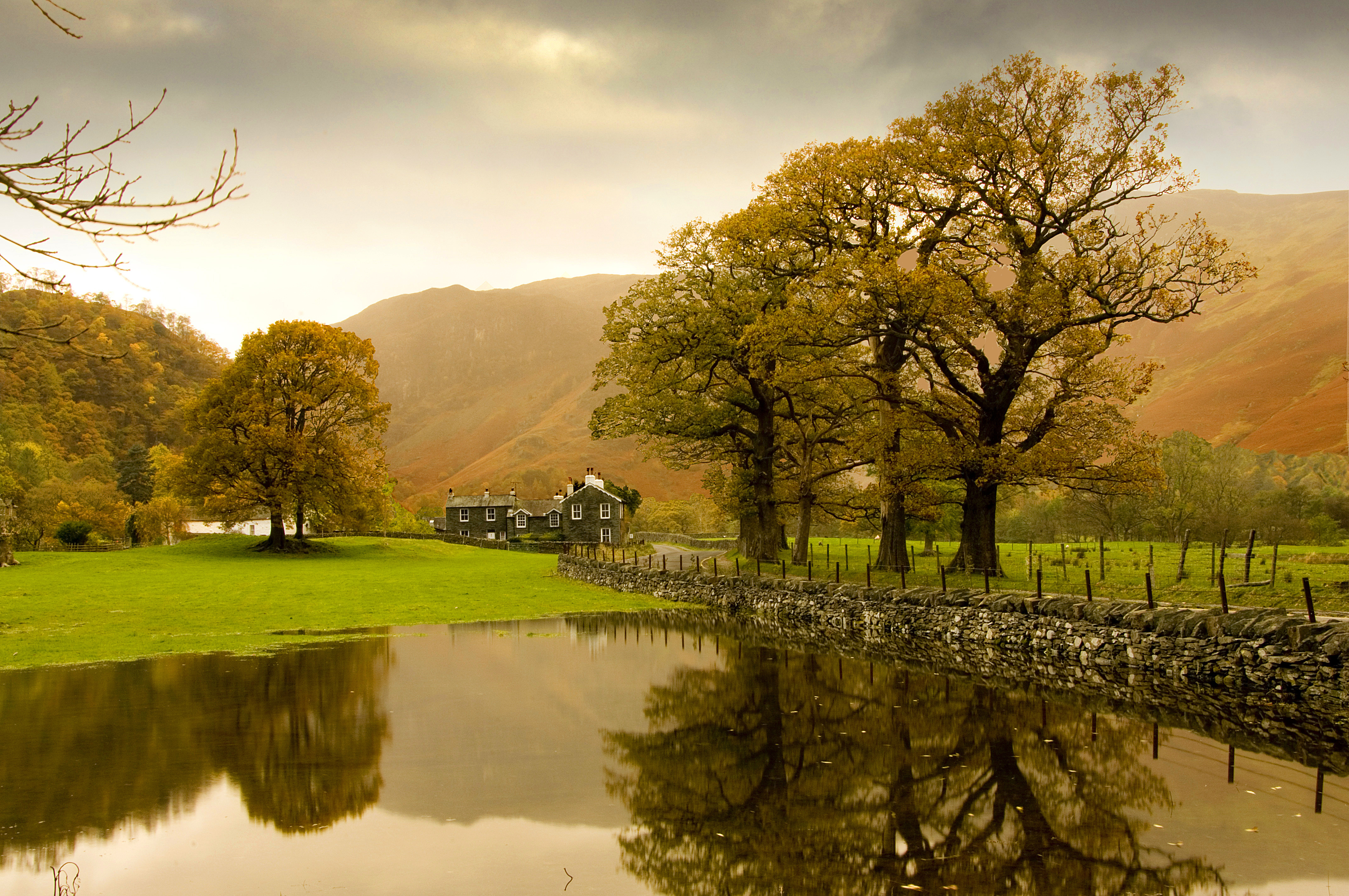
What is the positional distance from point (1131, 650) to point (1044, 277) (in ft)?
45.1

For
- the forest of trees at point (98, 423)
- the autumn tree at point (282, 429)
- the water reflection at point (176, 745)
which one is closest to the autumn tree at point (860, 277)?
the water reflection at point (176, 745)

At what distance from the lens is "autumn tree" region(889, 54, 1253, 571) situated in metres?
27.2

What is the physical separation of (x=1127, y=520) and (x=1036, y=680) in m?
55.0

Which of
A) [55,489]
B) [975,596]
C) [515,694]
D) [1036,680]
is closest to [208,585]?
[515,694]

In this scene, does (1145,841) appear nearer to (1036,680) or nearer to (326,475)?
(1036,680)

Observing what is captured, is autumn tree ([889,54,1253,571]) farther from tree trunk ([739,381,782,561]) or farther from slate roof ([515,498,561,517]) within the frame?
slate roof ([515,498,561,517])

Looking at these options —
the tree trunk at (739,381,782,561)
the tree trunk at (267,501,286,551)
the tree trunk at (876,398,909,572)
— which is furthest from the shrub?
the tree trunk at (876,398,909,572)

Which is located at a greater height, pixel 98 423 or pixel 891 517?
pixel 98 423

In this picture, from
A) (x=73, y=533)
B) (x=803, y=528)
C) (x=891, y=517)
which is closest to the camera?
(x=891, y=517)

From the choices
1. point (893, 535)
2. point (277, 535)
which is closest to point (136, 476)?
point (277, 535)

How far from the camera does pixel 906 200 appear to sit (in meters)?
32.0

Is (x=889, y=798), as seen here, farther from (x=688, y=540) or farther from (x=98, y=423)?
(x=98, y=423)

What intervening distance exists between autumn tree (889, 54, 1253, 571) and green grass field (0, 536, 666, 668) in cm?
1551

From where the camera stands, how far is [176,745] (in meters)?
14.0
